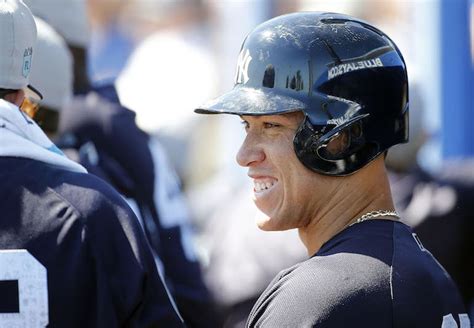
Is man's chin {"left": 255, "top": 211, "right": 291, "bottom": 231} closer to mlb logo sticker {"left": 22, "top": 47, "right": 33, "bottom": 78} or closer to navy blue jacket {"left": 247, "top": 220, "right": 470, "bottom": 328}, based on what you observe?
navy blue jacket {"left": 247, "top": 220, "right": 470, "bottom": 328}

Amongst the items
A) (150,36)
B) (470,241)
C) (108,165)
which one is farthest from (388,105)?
(150,36)

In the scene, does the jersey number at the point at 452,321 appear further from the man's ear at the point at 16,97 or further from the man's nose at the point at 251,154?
the man's ear at the point at 16,97

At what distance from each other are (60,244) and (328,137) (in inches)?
30.6

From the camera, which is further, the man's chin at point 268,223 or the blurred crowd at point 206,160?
the blurred crowd at point 206,160

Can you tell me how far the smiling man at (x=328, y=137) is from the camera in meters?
2.49

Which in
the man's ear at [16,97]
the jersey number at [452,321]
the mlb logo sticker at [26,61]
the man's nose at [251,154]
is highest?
the mlb logo sticker at [26,61]

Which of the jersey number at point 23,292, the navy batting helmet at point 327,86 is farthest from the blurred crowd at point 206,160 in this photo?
the navy batting helmet at point 327,86

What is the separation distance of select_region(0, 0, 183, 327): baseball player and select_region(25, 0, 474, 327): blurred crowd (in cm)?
97

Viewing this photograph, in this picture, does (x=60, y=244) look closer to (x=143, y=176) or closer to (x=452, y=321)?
(x=452, y=321)

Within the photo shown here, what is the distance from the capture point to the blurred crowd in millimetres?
4375

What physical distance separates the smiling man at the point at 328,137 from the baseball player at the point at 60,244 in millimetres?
399

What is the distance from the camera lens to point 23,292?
8.97 ft

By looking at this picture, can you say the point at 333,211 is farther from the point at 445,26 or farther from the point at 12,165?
the point at 445,26

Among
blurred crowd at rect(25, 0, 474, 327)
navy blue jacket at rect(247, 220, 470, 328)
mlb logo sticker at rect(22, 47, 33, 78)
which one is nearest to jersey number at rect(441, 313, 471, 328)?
navy blue jacket at rect(247, 220, 470, 328)
